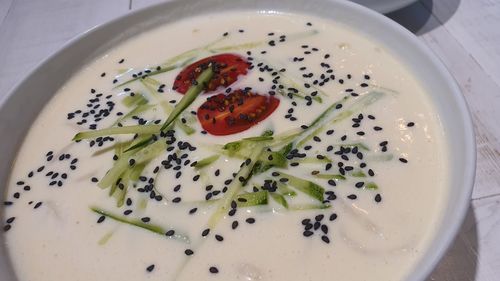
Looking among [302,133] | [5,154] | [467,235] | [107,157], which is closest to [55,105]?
[5,154]

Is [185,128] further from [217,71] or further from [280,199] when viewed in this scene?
[280,199]

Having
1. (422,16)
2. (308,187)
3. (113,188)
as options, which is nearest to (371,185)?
(308,187)

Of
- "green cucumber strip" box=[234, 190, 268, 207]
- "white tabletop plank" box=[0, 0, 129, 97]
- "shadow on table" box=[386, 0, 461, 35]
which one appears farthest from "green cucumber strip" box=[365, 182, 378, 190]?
"white tabletop plank" box=[0, 0, 129, 97]

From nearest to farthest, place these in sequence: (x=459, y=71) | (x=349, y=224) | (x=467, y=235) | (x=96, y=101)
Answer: (x=349, y=224)
(x=467, y=235)
(x=96, y=101)
(x=459, y=71)

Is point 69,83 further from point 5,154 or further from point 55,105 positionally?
point 5,154

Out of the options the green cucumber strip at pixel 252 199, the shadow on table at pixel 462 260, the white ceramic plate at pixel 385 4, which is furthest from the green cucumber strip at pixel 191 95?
the shadow on table at pixel 462 260

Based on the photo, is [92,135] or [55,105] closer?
[92,135]
